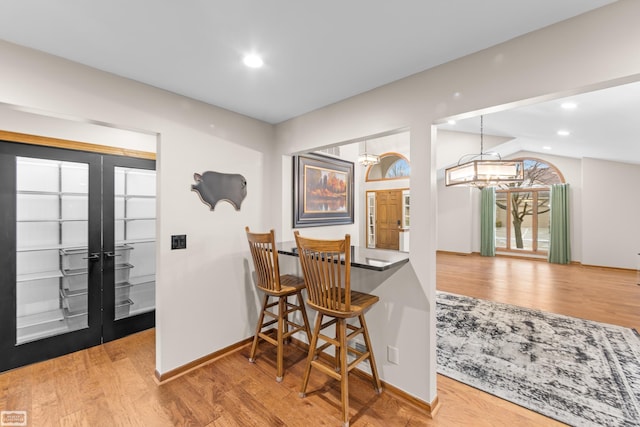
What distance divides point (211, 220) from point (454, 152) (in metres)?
6.50

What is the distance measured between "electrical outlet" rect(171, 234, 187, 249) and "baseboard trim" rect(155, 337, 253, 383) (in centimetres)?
103

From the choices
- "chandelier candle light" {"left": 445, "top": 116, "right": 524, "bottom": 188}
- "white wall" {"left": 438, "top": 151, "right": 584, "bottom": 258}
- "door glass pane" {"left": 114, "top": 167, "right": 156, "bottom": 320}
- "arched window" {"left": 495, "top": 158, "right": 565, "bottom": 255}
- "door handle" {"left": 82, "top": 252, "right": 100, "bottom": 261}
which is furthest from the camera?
"white wall" {"left": 438, "top": 151, "right": 584, "bottom": 258}

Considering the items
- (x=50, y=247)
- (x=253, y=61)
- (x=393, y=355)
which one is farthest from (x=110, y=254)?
(x=393, y=355)

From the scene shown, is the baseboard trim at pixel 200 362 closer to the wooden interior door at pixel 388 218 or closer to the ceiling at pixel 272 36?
the ceiling at pixel 272 36

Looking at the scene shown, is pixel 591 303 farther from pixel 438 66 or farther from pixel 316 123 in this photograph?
pixel 316 123

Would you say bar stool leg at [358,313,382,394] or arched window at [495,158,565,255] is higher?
arched window at [495,158,565,255]

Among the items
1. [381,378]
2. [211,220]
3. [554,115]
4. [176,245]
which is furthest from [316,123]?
[554,115]

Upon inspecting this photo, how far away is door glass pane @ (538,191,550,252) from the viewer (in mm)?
7453

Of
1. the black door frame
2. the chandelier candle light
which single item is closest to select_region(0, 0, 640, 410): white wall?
the black door frame

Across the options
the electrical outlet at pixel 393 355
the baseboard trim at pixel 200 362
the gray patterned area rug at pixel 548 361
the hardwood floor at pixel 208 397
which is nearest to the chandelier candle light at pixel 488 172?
the gray patterned area rug at pixel 548 361

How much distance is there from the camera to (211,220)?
252cm

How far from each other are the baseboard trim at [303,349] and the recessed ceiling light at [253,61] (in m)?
2.49

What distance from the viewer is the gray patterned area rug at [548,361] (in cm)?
195

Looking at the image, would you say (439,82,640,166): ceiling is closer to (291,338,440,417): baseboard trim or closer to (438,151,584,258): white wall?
(438,151,584,258): white wall
